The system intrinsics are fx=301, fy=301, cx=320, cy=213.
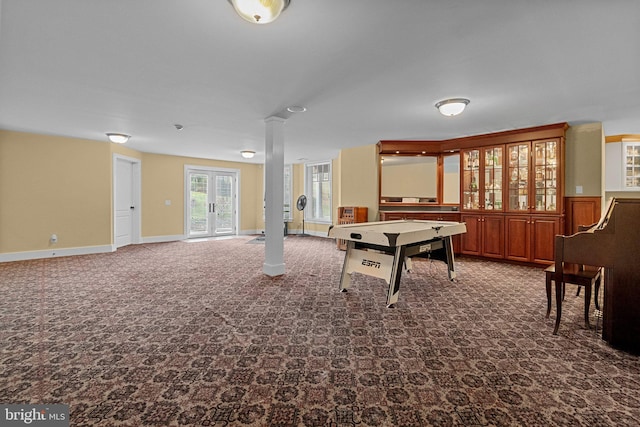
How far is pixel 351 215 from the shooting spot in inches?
267

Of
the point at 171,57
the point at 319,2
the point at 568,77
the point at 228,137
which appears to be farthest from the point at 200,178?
the point at 568,77

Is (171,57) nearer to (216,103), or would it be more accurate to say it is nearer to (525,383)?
(216,103)

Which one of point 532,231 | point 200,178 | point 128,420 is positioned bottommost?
point 128,420

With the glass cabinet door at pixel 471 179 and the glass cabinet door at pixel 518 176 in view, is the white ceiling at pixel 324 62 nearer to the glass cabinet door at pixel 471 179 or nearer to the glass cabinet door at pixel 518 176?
the glass cabinet door at pixel 518 176

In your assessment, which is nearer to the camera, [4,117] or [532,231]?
[4,117]

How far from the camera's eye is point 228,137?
608 centimetres

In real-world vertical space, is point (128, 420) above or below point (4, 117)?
below

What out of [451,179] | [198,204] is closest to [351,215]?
[451,179]

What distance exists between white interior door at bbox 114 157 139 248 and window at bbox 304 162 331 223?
469cm

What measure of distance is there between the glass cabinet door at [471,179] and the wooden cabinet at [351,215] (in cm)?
202

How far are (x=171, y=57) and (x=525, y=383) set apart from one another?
3.73 meters

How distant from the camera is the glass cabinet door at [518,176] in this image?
17.1ft

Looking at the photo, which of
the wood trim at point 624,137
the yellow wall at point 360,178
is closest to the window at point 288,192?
the yellow wall at point 360,178

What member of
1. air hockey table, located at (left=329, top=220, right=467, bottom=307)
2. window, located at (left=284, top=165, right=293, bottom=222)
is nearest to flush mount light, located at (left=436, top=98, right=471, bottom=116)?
air hockey table, located at (left=329, top=220, right=467, bottom=307)
